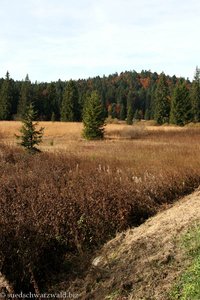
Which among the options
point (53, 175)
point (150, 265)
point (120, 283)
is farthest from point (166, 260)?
point (53, 175)

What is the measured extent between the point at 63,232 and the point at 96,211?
0.74m

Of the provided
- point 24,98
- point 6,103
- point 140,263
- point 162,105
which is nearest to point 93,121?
point 162,105

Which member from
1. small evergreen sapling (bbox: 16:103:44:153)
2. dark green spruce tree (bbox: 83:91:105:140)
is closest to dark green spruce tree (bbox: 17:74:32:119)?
dark green spruce tree (bbox: 83:91:105:140)

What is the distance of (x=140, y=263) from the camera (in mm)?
5082

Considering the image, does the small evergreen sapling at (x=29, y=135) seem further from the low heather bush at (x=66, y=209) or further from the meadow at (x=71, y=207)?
the low heather bush at (x=66, y=209)

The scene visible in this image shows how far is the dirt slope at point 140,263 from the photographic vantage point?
456cm

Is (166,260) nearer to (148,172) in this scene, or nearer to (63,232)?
(63,232)

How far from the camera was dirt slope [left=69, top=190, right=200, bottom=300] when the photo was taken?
456 cm

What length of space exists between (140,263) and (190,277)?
36.5 inches

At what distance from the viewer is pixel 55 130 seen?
42.7 m

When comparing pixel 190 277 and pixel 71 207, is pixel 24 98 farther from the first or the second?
pixel 190 277

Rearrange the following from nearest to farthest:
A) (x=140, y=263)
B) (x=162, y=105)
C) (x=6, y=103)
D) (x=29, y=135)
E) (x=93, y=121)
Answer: (x=140, y=263) → (x=29, y=135) → (x=93, y=121) → (x=162, y=105) → (x=6, y=103)

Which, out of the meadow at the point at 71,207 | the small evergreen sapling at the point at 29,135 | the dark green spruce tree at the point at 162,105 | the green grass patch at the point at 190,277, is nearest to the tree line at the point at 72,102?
the dark green spruce tree at the point at 162,105

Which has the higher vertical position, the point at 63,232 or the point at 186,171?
the point at 186,171
